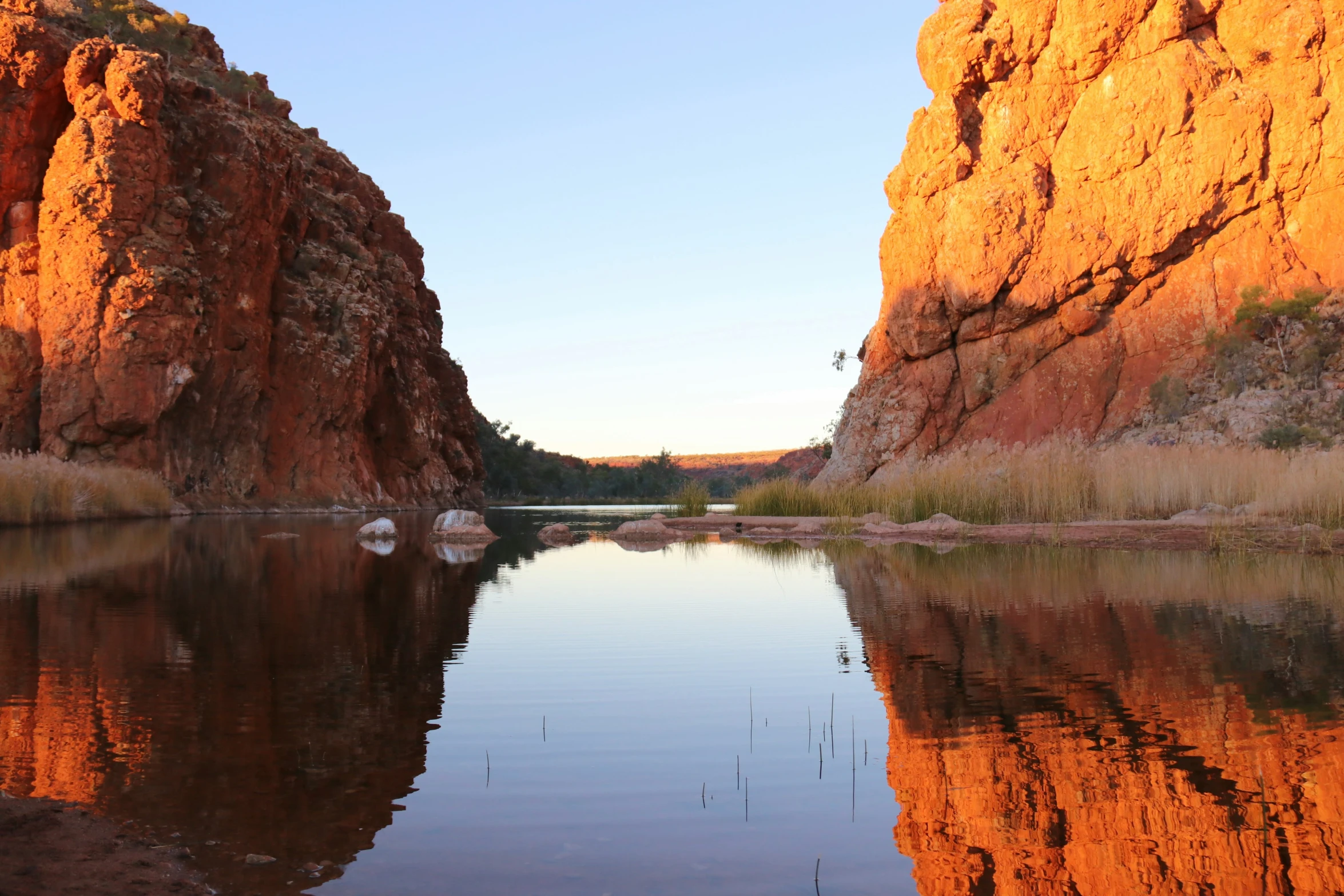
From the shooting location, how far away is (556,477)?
106 metres

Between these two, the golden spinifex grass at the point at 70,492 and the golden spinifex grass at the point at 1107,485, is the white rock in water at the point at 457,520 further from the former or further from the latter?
the golden spinifex grass at the point at 70,492

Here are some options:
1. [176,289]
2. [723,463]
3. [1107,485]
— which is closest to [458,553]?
[1107,485]

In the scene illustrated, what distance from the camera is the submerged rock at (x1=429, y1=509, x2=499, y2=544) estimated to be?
2536cm

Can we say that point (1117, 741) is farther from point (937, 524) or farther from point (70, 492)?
point (70, 492)

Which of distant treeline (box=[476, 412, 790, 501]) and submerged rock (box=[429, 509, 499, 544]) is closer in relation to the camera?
submerged rock (box=[429, 509, 499, 544])

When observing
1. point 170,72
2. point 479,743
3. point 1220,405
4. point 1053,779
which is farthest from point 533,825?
point 170,72

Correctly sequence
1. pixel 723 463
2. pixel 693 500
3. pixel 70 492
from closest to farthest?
pixel 70 492 < pixel 693 500 < pixel 723 463

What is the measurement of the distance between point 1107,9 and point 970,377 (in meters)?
12.2

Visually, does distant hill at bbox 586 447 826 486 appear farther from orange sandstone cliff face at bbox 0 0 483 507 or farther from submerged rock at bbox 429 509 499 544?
submerged rock at bbox 429 509 499 544

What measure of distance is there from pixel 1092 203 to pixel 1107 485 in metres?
17.5

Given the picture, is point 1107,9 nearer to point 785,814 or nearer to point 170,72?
point 785,814

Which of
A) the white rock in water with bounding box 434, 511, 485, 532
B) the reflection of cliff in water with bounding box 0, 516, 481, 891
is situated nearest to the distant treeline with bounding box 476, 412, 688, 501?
the white rock in water with bounding box 434, 511, 485, 532

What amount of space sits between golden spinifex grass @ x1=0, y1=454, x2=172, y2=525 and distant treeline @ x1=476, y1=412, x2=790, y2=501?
182 feet

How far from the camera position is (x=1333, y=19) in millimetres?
31188
